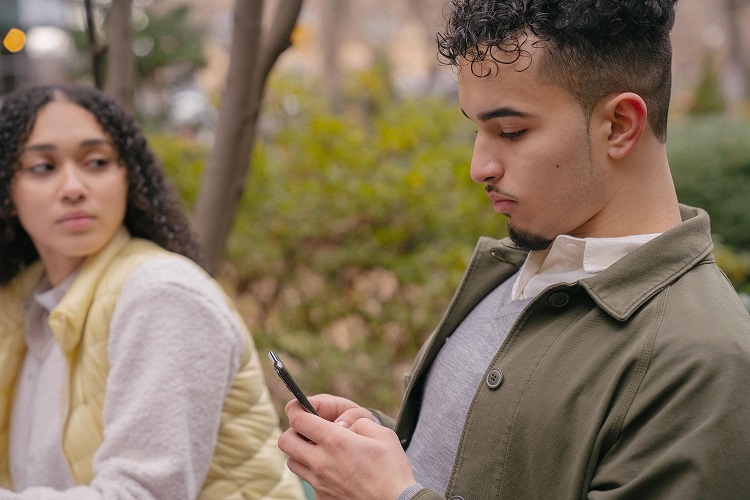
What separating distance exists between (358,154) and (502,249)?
2984 millimetres

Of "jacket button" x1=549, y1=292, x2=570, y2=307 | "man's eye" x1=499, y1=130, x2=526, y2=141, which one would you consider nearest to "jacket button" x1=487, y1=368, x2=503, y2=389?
"jacket button" x1=549, y1=292, x2=570, y2=307

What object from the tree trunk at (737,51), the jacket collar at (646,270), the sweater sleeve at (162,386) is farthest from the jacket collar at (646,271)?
the tree trunk at (737,51)

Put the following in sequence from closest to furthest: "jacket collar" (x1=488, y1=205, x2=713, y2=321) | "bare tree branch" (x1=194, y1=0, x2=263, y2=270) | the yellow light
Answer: "jacket collar" (x1=488, y1=205, x2=713, y2=321), "bare tree branch" (x1=194, y1=0, x2=263, y2=270), the yellow light

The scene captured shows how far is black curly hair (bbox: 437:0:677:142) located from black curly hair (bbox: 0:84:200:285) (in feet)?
4.41

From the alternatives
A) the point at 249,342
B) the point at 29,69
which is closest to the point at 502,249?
the point at 249,342

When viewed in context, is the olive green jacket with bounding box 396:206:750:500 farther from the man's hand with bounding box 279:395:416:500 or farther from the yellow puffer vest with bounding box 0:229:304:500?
the yellow puffer vest with bounding box 0:229:304:500

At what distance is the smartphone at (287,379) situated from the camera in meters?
1.45

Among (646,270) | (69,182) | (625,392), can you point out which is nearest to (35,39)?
(69,182)

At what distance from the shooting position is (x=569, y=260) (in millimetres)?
1541

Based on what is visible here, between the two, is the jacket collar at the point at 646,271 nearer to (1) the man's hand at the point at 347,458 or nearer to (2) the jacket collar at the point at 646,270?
(2) the jacket collar at the point at 646,270

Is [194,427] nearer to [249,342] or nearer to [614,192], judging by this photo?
[249,342]

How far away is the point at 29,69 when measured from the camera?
1847cm

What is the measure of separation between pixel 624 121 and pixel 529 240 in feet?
0.90

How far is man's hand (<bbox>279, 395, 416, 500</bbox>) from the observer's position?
1.40 metres
